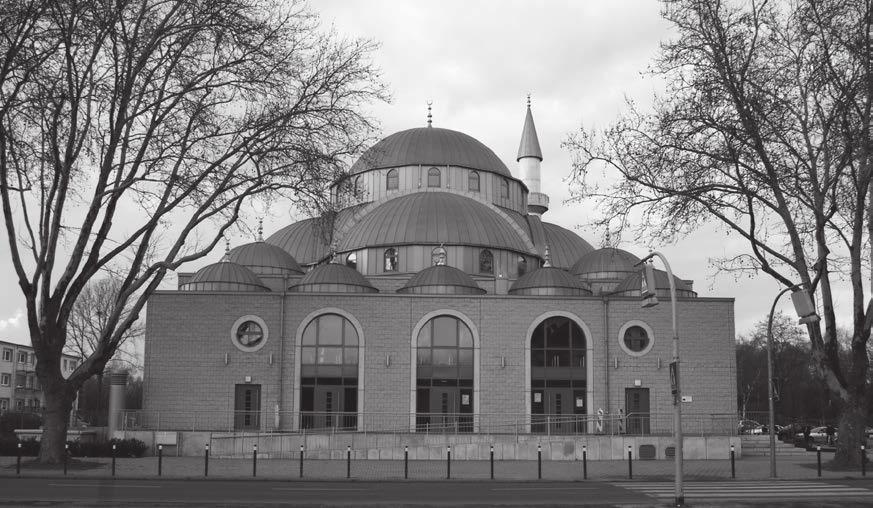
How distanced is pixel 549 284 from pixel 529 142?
27929mm

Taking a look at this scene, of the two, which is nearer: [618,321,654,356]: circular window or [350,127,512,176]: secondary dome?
[618,321,654,356]: circular window

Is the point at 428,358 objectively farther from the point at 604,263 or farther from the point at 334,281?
the point at 604,263

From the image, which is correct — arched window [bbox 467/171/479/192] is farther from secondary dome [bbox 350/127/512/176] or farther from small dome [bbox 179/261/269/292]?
small dome [bbox 179/261/269/292]

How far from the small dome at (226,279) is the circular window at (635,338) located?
1773 cm

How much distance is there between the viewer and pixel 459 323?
148 ft

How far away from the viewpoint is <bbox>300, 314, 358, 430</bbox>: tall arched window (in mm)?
43625

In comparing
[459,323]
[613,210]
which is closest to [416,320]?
[459,323]

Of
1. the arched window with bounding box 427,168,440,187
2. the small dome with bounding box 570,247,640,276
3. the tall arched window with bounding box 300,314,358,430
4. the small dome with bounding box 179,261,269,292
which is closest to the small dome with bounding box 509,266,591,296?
the small dome with bounding box 570,247,640,276

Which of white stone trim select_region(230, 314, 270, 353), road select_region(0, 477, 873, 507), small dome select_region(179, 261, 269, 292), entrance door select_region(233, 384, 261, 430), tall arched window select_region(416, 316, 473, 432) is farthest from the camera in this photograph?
small dome select_region(179, 261, 269, 292)

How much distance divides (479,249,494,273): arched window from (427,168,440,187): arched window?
323 inches

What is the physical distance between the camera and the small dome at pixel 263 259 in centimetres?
5362

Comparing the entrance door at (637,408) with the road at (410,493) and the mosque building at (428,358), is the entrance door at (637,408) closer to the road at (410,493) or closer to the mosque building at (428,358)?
the mosque building at (428,358)

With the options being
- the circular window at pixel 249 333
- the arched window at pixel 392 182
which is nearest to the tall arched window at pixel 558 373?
the circular window at pixel 249 333

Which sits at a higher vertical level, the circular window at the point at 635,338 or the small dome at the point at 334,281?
the small dome at the point at 334,281
